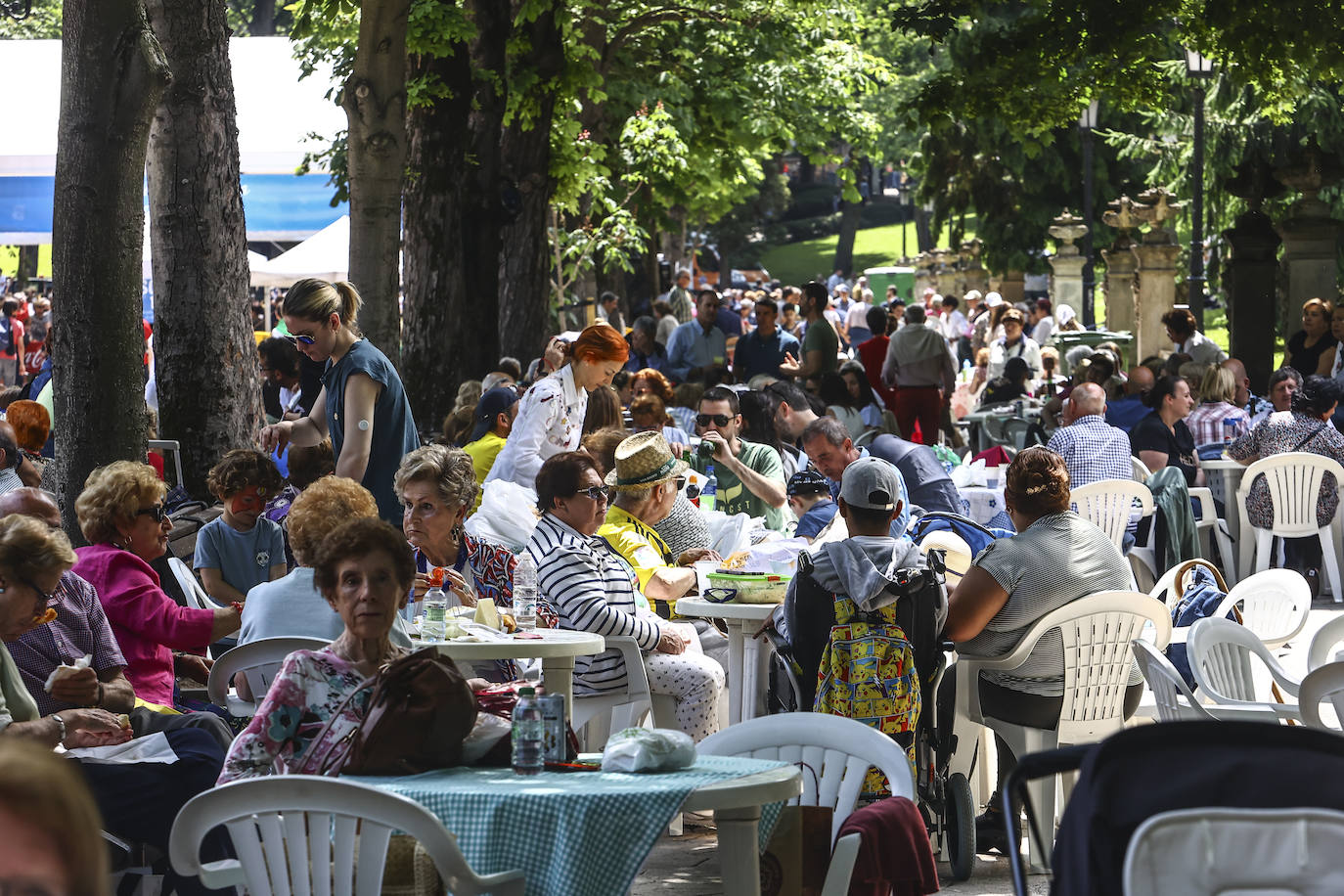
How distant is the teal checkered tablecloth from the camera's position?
3.79 meters

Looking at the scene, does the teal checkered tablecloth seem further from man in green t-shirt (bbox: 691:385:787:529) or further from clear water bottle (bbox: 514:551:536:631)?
man in green t-shirt (bbox: 691:385:787:529)

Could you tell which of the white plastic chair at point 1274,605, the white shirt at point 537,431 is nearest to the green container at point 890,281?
the white shirt at point 537,431

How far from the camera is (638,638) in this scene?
6.93 meters

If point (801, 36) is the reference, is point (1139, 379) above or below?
below

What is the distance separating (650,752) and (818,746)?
81 centimetres

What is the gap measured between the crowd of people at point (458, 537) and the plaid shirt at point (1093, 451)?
14 millimetres

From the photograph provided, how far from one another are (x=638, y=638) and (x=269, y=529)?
6.01 feet

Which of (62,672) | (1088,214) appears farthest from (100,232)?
(1088,214)

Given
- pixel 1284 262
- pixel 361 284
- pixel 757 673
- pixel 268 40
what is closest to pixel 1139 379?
pixel 361 284

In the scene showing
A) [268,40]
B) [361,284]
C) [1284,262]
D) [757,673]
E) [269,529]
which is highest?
[268,40]

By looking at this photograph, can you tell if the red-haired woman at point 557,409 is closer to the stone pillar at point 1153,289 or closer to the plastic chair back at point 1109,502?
the plastic chair back at point 1109,502

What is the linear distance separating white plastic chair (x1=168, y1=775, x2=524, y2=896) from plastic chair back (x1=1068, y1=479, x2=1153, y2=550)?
802 cm

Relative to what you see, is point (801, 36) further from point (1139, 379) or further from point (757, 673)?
point (757, 673)

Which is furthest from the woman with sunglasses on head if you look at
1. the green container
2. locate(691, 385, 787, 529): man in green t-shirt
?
the green container
